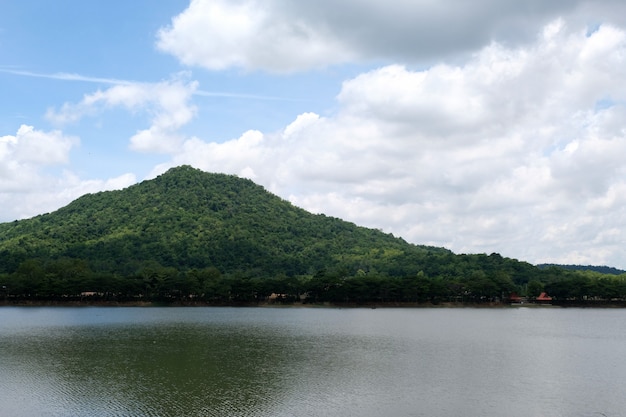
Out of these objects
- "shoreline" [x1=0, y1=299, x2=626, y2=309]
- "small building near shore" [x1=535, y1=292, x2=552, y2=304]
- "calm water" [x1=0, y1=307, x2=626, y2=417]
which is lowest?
"calm water" [x1=0, y1=307, x2=626, y2=417]

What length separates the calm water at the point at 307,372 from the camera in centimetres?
3669

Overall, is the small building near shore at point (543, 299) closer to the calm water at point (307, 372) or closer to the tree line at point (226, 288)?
the tree line at point (226, 288)

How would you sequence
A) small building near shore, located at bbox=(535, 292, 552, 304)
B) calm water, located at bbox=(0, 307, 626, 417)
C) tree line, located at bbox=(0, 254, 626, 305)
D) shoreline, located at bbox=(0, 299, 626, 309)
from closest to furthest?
calm water, located at bbox=(0, 307, 626, 417), tree line, located at bbox=(0, 254, 626, 305), shoreline, located at bbox=(0, 299, 626, 309), small building near shore, located at bbox=(535, 292, 552, 304)

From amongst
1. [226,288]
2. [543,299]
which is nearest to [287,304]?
[226,288]

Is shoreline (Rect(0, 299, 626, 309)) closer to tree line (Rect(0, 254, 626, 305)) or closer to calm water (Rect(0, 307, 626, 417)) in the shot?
tree line (Rect(0, 254, 626, 305))

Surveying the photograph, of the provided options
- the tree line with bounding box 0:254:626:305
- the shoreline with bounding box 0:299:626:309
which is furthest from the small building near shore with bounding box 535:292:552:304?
the tree line with bounding box 0:254:626:305

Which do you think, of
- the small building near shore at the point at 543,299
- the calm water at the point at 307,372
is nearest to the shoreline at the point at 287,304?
the small building near shore at the point at 543,299

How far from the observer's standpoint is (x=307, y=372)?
48.2 metres

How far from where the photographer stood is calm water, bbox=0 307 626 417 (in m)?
36.7

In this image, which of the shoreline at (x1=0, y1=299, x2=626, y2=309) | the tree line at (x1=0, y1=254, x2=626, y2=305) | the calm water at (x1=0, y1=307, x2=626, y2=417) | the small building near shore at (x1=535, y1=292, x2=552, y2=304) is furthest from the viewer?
the small building near shore at (x1=535, y1=292, x2=552, y2=304)

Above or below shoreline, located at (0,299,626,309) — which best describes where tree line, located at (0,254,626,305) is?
above

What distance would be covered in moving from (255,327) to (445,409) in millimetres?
55403

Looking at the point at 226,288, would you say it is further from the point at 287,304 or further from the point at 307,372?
the point at 307,372

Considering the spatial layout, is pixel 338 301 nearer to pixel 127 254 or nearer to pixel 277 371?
pixel 127 254
